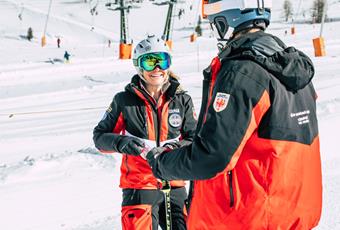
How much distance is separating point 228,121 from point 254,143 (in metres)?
0.15

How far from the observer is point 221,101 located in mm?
1772

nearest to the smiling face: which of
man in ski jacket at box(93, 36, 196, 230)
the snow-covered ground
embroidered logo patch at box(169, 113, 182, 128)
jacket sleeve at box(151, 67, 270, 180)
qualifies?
man in ski jacket at box(93, 36, 196, 230)

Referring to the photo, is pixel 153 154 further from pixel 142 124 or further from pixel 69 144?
pixel 69 144

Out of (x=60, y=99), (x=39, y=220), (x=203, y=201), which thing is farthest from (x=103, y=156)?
(x=60, y=99)

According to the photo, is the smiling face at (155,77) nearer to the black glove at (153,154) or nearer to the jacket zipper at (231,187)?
the black glove at (153,154)

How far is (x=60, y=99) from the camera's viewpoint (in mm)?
13203

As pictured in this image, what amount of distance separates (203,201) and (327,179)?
3.84 m

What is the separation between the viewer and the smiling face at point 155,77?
10.5 feet

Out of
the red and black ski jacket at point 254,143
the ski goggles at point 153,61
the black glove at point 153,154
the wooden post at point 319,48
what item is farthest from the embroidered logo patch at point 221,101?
the wooden post at point 319,48

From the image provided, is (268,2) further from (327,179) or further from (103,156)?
(103,156)

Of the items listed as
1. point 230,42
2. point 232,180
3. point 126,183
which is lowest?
point 126,183

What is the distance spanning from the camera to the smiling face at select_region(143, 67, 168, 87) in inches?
126

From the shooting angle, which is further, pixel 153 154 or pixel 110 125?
pixel 110 125

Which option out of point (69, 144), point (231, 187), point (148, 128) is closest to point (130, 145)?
point (148, 128)
